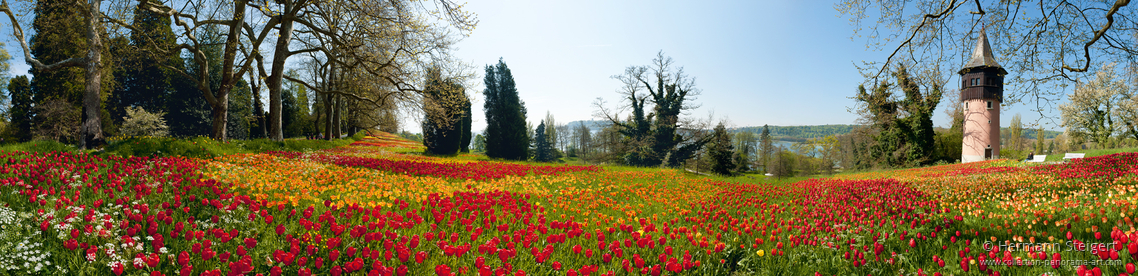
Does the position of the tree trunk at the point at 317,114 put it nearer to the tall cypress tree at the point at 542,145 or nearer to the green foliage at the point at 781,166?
the tall cypress tree at the point at 542,145

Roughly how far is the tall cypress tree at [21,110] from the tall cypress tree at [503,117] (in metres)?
25.6

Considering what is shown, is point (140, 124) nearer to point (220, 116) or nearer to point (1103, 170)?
point (220, 116)

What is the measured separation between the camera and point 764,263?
11.4 feet

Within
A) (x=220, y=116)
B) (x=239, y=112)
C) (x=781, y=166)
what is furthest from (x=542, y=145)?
(x=220, y=116)

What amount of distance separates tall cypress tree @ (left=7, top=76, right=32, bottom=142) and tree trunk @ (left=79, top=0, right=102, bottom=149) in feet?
74.8

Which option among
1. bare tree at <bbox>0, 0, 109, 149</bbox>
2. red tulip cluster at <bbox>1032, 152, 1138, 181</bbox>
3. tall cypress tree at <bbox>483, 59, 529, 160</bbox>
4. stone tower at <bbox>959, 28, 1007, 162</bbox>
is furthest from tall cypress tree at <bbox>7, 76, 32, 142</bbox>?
stone tower at <bbox>959, 28, 1007, 162</bbox>

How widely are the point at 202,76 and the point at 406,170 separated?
A: 33.7ft

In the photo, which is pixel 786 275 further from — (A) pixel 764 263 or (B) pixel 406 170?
(B) pixel 406 170

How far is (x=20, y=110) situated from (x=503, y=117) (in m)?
27.1

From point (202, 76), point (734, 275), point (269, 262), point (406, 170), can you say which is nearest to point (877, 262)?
point (734, 275)

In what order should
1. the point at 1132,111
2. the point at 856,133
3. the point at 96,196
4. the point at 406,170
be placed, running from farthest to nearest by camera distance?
1. the point at 856,133
2. the point at 1132,111
3. the point at 406,170
4. the point at 96,196

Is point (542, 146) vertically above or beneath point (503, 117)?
beneath

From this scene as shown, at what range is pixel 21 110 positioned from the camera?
74.3ft

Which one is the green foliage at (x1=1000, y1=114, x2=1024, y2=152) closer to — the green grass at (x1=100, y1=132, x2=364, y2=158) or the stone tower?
the stone tower
